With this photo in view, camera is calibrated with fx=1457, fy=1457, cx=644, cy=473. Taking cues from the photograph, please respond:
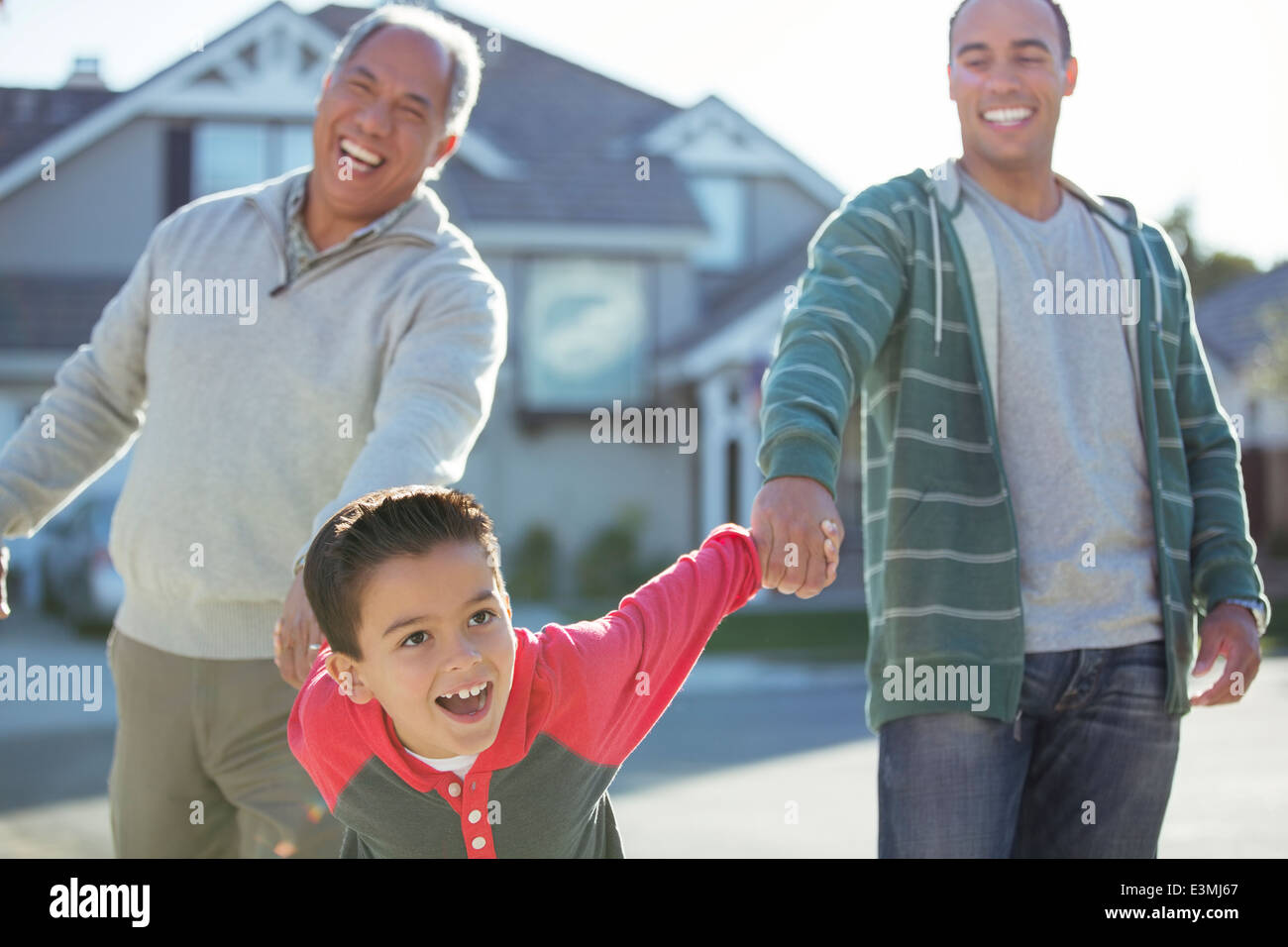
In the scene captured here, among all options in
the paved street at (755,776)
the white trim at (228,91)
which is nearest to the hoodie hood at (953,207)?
the paved street at (755,776)

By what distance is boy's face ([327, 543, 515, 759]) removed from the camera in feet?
7.50

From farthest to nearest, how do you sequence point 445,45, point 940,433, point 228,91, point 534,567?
1. point 228,91
2. point 534,567
3. point 445,45
4. point 940,433

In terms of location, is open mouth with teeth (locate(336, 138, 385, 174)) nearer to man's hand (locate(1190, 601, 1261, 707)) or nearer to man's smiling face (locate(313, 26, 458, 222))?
man's smiling face (locate(313, 26, 458, 222))

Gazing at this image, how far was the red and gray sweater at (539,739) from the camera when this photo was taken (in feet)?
7.88

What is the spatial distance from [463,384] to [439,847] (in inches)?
36.8

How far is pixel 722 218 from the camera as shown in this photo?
67.5 feet

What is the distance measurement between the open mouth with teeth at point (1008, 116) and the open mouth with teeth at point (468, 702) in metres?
1.49

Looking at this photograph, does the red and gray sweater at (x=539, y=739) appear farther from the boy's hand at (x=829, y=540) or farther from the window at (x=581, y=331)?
the window at (x=581, y=331)

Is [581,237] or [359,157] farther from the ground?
[581,237]

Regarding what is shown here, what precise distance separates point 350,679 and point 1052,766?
1333 mm

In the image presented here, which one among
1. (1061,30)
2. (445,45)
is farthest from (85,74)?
(1061,30)

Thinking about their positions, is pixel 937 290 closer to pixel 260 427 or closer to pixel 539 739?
pixel 539 739
